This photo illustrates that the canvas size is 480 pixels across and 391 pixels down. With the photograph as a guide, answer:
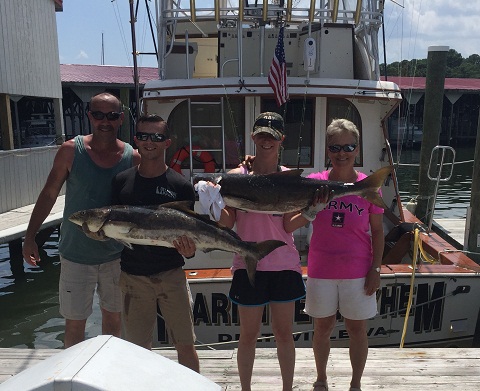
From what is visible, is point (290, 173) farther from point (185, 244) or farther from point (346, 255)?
point (185, 244)

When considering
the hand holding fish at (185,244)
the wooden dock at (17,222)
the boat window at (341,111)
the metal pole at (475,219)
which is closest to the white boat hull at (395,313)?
the metal pole at (475,219)

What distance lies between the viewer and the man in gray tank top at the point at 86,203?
3.06 m

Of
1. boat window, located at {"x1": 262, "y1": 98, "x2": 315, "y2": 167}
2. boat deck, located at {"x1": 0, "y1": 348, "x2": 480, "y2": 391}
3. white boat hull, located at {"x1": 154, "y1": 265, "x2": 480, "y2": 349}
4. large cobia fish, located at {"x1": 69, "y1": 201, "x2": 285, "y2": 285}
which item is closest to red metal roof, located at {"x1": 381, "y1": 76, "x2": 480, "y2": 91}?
boat window, located at {"x1": 262, "y1": 98, "x2": 315, "y2": 167}

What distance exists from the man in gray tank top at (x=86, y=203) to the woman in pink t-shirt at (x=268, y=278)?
31.8 inches

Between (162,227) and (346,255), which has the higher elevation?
(162,227)

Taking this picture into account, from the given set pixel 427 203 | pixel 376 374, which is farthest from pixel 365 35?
pixel 427 203

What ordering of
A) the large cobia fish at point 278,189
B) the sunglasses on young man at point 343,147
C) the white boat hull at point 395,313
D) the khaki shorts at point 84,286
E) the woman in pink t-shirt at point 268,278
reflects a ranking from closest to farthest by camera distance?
the large cobia fish at point 278,189 → the woman in pink t-shirt at point 268,278 → the sunglasses on young man at point 343,147 → the khaki shorts at point 84,286 → the white boat hull at point 395,313

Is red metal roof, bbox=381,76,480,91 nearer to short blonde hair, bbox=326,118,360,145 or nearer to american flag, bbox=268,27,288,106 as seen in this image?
american flag, bbox=268,27,288,106

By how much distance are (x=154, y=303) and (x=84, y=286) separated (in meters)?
0.53

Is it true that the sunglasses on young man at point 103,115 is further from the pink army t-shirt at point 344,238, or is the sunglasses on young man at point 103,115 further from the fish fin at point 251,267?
the pink army t-shirt at point 344,238

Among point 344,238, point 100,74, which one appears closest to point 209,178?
point 344,238

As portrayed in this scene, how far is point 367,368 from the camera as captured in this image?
144 inches

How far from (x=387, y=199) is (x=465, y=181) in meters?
17.4

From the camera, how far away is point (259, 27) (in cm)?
677
